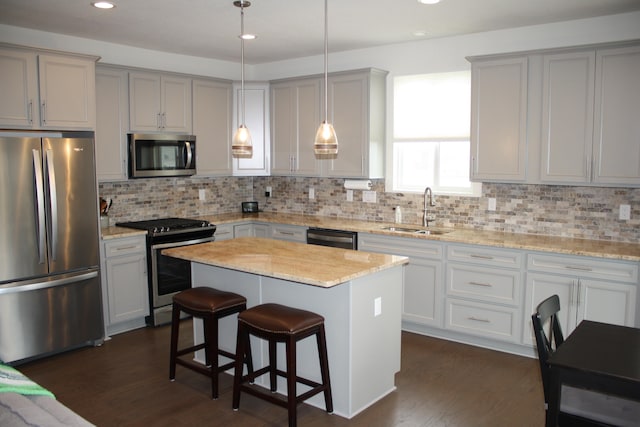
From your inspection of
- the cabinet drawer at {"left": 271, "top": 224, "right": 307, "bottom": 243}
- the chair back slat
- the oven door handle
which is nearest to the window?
the cabinet drawer at {"left": 271, "top": 224, "right": 307, "bottom": 243}

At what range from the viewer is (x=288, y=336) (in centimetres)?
300

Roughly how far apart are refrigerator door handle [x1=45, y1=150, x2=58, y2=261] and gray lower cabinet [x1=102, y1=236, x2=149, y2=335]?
20.8 inches

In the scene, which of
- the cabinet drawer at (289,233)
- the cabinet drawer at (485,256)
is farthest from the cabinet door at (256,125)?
the cabinet drawer at (485,256)

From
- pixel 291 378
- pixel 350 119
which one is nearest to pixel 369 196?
pixel 350 119

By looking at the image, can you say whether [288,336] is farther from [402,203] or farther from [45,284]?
[402,203]

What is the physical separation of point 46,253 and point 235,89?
276 centimetres

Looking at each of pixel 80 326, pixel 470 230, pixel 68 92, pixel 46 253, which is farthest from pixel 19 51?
pixel 470 230

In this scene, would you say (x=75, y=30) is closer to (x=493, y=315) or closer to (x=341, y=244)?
(x=341, y=244)

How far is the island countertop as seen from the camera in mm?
3109

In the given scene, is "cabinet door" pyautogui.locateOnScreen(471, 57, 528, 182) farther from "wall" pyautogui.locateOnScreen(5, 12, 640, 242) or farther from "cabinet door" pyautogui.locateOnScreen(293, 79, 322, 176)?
"cabinet door" pyautogui.locateOnScreen(293, 79, 322, 176)

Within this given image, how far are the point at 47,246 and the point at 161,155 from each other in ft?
5.02

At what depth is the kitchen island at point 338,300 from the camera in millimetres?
3240

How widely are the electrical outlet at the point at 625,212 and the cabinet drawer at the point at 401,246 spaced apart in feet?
4.54

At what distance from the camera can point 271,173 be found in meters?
6.14
